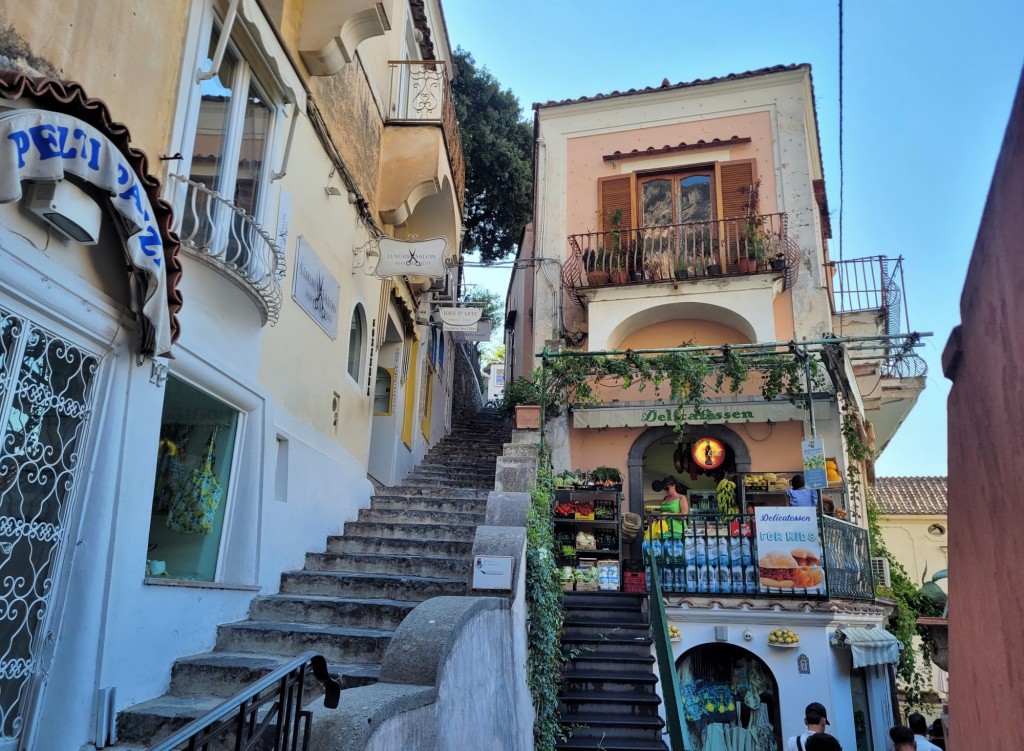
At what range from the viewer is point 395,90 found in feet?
35.4

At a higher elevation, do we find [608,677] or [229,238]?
[229,238]

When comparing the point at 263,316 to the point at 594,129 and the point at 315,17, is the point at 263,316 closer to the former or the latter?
the point at 315,17

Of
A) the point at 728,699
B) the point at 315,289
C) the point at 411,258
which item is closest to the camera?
the point at 315,289

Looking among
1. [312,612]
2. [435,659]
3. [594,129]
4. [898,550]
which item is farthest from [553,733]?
[898,550]

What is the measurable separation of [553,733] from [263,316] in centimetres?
481

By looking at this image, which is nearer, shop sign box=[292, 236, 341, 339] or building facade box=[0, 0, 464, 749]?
building facade box=[0, 0, 464, 749]

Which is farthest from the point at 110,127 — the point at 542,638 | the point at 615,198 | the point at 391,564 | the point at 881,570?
the point at 881,570

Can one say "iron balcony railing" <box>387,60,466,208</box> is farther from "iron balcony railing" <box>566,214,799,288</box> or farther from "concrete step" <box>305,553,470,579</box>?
"concrete step" <box>305,553,470,579</box>

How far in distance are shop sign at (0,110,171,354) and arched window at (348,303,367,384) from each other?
495cm

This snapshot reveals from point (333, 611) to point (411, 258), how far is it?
192 inches

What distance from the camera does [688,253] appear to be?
45.9 feet

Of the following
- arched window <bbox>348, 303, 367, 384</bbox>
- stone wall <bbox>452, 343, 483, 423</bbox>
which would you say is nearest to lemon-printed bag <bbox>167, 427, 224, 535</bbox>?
arched window <bbox>348, 303, 367, 384</bbox>

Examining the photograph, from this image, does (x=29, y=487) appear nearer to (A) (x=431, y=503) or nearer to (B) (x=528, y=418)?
(A) (x=431, y=503)

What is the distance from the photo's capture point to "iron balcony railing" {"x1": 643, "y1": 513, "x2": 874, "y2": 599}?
981 cm
